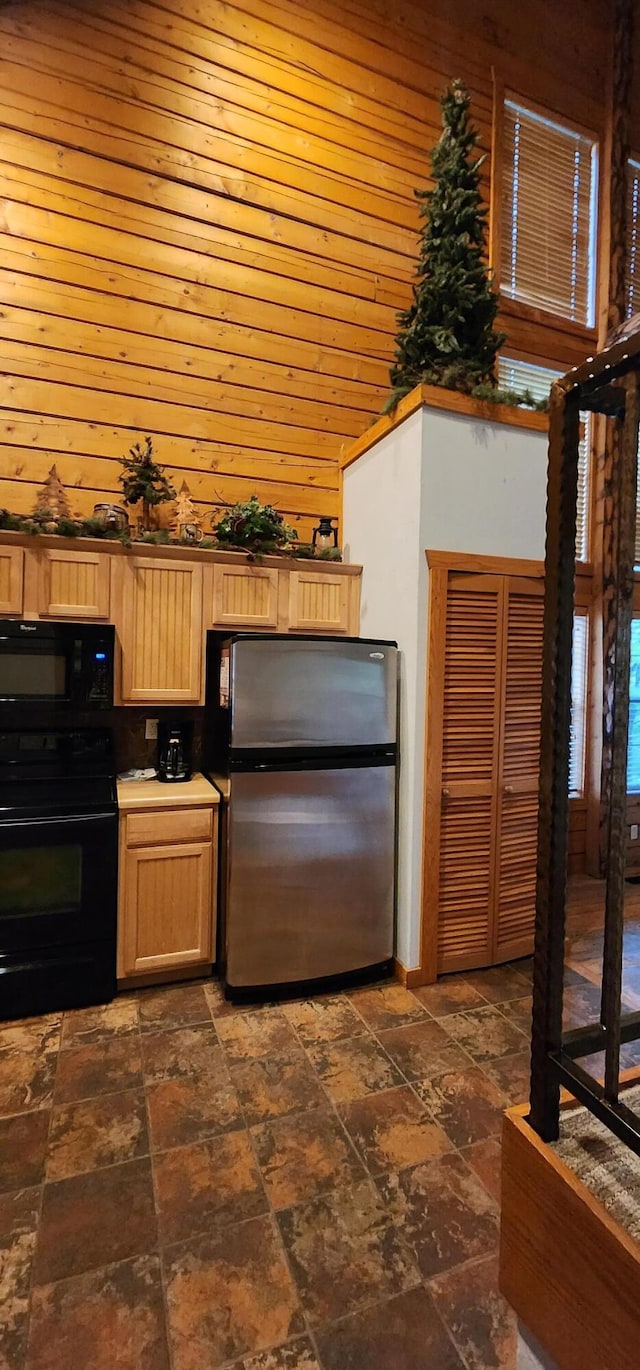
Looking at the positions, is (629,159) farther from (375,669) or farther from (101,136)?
(375,669)

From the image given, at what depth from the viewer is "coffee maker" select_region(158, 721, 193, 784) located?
9.78ft

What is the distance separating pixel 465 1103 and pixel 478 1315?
637 millimetres

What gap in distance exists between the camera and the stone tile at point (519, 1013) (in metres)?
2.41

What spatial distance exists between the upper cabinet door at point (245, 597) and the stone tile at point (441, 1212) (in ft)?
7.51

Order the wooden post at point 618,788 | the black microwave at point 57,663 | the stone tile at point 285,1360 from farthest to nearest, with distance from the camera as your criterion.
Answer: the black microwave at point 57,663 < the stone tile at point 285,1360 < the wooden post at point 618,788

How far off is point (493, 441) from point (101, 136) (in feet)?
9.00

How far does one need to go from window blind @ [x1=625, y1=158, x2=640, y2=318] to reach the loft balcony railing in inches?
188

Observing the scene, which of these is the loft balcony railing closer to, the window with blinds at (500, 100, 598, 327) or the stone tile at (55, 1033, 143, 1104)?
the stone tile at (55, 1033, 143, 1104)

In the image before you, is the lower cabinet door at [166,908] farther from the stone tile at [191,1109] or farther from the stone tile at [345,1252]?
the stone tile at [345,1252]

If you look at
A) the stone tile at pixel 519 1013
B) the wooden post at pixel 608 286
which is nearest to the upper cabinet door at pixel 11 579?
the stone tile at pixel 519 1013

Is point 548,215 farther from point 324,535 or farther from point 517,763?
point 517,763

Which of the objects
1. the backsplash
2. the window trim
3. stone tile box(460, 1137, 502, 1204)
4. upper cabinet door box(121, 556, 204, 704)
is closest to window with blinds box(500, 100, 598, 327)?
the window trim

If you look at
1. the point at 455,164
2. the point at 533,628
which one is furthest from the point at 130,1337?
the point at 455,164

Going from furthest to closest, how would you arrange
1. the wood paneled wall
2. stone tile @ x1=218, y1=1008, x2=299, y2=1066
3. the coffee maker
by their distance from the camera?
1. the wood paneled wall
2. the coffee maker
3. stone tile @ x1=218, y1=1008, x2=299, y2=1066
